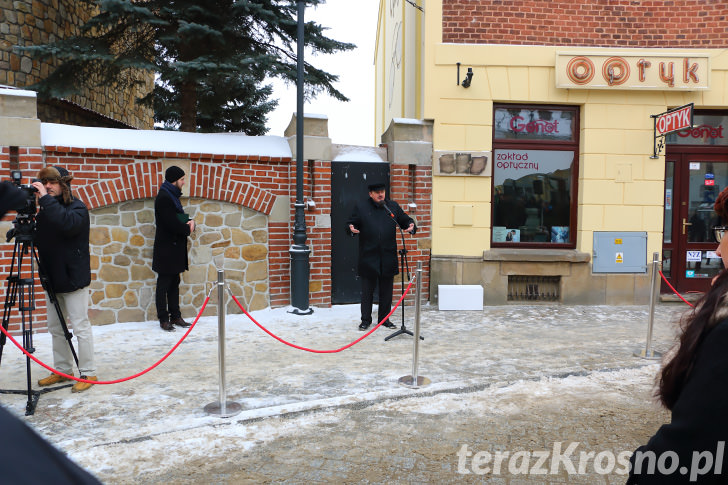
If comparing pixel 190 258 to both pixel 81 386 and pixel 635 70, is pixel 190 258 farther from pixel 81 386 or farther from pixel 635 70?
pixel 635 70

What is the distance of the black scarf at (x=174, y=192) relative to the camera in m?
6.86

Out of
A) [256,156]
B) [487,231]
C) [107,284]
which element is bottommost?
[107,284]

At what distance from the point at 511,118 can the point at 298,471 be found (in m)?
7.31

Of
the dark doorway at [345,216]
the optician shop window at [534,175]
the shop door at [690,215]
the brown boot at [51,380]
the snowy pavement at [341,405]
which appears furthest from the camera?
the shop door at [690,215]

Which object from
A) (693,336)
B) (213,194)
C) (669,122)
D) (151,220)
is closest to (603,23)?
(669,122)

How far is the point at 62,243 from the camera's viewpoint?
183 inches

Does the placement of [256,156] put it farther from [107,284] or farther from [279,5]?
[279,5]

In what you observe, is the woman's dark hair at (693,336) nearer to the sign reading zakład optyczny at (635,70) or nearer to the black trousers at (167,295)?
the black trousers at (167,295)

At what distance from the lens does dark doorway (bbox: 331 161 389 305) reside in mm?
8492

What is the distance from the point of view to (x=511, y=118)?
358 inches

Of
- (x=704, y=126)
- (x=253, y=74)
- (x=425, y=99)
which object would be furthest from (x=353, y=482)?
(x=704, y=126)

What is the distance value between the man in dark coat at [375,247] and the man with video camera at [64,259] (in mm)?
3311

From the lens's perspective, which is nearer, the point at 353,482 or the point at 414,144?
the point at 353,482

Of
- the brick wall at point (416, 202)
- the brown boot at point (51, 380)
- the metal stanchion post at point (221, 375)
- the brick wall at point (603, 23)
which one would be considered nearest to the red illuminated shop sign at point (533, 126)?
the brick wall at point (603, 23)
